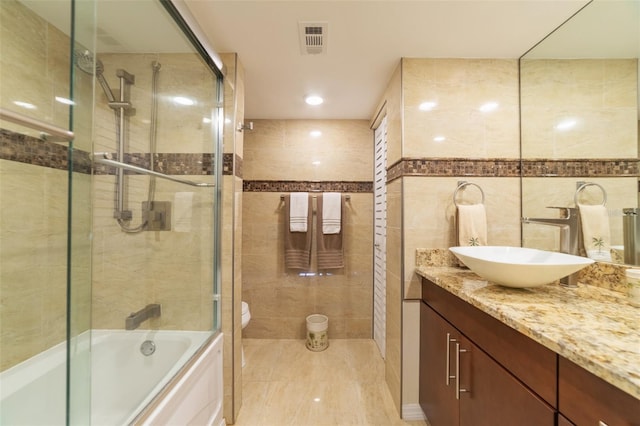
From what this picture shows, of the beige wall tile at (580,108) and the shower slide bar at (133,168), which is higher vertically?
the beige wall tile at (580,108)

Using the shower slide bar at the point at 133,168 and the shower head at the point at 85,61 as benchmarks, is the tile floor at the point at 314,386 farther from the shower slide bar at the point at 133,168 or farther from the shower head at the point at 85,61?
the shower head at the point at 85,61

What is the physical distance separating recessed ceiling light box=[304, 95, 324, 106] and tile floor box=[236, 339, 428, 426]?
210 cm

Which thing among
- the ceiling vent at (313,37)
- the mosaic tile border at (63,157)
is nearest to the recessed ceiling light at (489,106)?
the ceiling vent at (313,37)

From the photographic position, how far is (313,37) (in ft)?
4.24

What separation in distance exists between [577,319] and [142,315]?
1.67m

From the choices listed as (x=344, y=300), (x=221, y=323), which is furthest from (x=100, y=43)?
(x=344, y=300)

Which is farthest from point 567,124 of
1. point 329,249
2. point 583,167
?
point 329,249

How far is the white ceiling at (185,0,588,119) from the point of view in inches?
44.3

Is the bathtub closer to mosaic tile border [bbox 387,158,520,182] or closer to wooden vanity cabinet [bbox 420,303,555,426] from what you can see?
wooden vanity cabinet [bbox 420,303,555,426]

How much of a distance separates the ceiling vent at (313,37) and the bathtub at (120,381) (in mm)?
1487

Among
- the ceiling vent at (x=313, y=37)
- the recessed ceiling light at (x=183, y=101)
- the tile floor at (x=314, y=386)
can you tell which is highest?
the ceiling vent at (x=313, y=37)

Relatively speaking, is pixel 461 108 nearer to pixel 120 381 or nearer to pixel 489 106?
pixel 489 106

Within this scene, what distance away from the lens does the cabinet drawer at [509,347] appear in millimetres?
661

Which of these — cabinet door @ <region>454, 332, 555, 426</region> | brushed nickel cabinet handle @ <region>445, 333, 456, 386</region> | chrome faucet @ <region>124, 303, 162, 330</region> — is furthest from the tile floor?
chrome faucet @ <region>124, 303, 162, 330</region>
